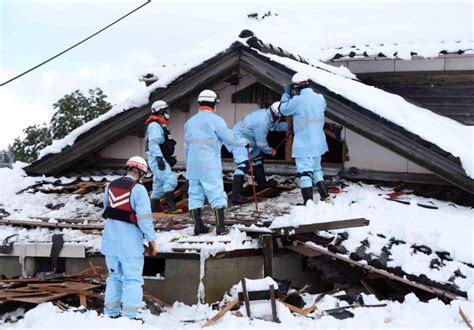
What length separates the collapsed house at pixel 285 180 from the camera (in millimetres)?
7426

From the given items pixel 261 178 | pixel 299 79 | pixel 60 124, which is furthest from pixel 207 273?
pixel 60 124

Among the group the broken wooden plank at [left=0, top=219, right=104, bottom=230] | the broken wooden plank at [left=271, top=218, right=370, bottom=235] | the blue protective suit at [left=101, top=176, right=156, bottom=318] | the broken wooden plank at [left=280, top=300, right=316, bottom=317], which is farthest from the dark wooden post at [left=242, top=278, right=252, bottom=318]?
the broken wooden plank at [left=0, top=219, right=104, bottom=230]

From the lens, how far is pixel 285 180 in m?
10.5

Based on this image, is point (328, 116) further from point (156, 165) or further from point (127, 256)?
point (127, 256)

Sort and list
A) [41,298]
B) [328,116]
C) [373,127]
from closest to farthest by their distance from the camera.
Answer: [41,298] < [373,127] < [328,116]

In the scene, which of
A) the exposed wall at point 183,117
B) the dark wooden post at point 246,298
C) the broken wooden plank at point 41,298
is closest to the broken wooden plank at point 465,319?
the dark wooden post at point 246,298

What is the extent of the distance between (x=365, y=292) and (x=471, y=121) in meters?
5.07

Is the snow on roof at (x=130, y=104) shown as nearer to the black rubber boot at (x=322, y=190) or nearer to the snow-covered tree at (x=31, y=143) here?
the black rubber boot at (x=322, y=190)

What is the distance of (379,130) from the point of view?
917cm

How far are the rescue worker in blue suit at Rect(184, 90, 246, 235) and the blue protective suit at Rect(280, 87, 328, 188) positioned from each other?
1.14 meters

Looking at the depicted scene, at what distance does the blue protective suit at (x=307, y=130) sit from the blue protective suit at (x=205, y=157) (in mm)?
1156

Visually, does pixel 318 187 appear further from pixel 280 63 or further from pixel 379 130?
pixel 280 63

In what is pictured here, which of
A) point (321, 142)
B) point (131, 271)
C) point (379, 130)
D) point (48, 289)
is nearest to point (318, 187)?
point (321, 142)

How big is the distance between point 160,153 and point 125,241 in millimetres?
2811
